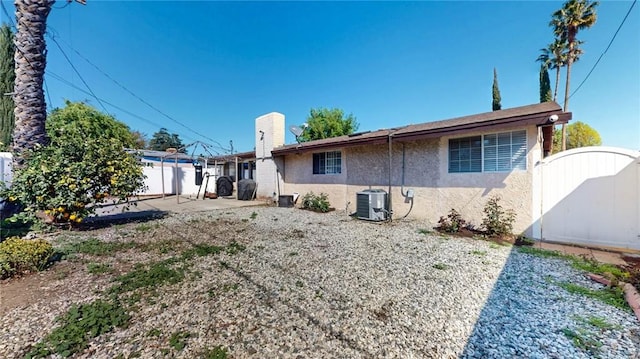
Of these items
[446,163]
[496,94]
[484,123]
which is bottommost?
[446,163]

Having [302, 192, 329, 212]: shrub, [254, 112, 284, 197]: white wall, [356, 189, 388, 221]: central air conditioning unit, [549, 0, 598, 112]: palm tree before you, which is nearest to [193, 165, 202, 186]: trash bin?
[254, 112, 284, 197]: white wall

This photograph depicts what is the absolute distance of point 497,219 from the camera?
6.00m

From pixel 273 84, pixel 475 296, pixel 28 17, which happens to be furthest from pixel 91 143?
pixel 273 84

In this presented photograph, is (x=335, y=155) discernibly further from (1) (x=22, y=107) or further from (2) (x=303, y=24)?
(1) (x=22, y=107)

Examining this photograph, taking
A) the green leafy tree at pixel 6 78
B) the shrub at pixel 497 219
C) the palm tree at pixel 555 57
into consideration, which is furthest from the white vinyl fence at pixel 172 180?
the palm tree at pixel 555 57

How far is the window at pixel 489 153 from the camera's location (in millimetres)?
5984

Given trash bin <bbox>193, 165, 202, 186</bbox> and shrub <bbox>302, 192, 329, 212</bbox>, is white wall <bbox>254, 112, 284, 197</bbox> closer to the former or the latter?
shrub <bbox>302, 192, 329, 212</bbox>

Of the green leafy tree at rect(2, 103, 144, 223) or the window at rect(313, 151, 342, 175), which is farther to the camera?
the window at rect(313, 151, 342, 175)

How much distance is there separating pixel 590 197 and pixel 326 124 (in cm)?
1951

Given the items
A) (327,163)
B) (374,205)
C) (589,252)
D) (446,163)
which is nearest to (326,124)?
(327,163)

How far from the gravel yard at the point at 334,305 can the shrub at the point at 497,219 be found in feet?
4.04

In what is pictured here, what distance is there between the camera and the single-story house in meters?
5.83

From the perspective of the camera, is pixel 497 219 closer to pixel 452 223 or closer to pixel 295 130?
pixel 452 223

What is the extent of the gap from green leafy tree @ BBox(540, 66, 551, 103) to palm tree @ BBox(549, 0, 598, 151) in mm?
939
